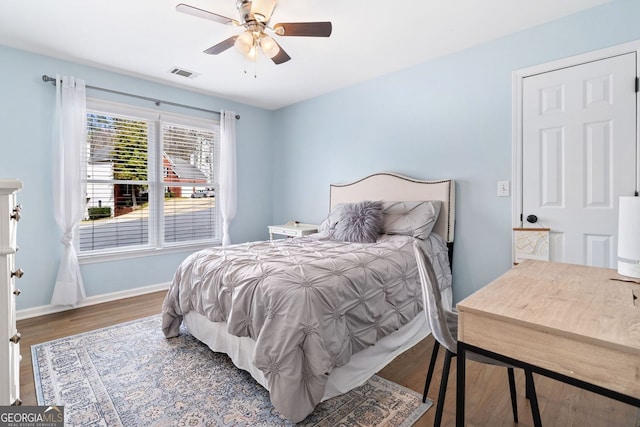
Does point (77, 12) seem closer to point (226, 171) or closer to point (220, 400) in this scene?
point (226, 171)

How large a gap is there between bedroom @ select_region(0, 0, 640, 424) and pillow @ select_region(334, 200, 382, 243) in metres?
0.76

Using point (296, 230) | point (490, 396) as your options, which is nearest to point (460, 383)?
point (490, 396)

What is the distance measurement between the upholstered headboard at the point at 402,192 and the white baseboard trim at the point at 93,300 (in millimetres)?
2488

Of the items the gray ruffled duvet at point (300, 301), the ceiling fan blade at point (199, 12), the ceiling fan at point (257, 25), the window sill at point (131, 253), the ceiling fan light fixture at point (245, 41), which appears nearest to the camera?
the gray ruffled duvet at point (300, 301)

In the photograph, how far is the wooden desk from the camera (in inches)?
30.9

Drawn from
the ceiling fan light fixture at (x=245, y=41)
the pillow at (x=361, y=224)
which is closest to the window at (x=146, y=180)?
the ceiling fan light fixture at (x=245, y=41)

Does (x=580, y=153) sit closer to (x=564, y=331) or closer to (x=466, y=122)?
(x=466, y=122)

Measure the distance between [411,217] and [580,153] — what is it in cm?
136

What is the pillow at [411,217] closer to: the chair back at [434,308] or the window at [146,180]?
the chair back at [434,308]

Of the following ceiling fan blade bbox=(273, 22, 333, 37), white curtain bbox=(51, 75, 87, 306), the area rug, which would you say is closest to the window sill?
white curtain bbox=(51, 75, 87, 306)

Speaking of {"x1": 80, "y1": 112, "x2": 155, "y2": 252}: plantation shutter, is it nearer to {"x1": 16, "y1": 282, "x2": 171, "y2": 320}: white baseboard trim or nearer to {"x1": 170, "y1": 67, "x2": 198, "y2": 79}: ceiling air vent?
{"x1": 16, "y1": 282, "x2": 171, "y2": 320}: white baseboard trim

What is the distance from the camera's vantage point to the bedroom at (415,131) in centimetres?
264

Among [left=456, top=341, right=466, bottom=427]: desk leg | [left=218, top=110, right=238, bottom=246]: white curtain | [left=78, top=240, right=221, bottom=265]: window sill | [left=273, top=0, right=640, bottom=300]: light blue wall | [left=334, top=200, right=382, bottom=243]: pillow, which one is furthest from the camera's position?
[left=218, top=110, right=238, bottom=246]: white curtain

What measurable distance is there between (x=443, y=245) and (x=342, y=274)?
1501mm
